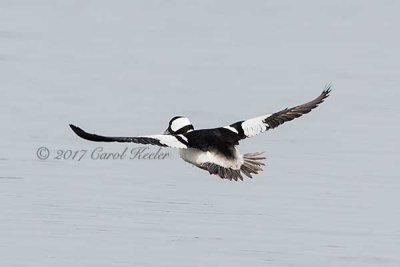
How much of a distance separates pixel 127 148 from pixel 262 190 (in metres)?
2.45

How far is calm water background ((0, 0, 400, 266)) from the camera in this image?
11.9 meters

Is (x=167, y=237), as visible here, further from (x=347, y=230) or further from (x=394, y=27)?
(x=394, y=27)

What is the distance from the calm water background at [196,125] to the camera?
11945 mm

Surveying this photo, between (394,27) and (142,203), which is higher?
(394,27)

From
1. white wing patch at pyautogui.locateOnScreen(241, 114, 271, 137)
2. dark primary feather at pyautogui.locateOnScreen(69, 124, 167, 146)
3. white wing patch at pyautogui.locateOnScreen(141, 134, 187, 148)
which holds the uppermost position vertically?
white wing patch at pyautogui.locateOnScreen(241, 114, 271, 137)

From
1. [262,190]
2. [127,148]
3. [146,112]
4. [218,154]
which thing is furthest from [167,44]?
[218,154]

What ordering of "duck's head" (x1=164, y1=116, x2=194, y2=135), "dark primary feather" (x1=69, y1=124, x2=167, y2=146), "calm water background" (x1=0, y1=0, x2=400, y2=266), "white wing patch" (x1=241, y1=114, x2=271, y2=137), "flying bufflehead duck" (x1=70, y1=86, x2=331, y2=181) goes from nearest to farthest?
1. "dark primary feather" (x1=69, y1=124, x2=167, y2=146)
2. "calm water background" (x1=0, y1=0, x2=400, y2=266)
3. "flying bufflehead duck" (x1=70, y1=86, x2=331, y2=181)
4. "white wing patch" (x1=241, y1=114, x2=271, y2=137)
5. "duck's head" (x1=164, y1=116, x2=194, y2=135)

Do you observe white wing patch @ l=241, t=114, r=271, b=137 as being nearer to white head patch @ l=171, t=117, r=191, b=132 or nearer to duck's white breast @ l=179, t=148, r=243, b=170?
duck's white breast @ l=179, t=148, r=243, b=170

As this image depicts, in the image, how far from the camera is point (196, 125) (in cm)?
1727

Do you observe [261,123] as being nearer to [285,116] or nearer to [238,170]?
[285,116]

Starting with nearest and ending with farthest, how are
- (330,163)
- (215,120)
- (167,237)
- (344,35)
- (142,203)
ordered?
(167,237), (142,203), (330,163), (215,120), (344,35)

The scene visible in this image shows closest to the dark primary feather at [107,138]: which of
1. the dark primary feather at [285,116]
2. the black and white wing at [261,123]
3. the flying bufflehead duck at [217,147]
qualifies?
the flying bufflehead duck at [217,147]

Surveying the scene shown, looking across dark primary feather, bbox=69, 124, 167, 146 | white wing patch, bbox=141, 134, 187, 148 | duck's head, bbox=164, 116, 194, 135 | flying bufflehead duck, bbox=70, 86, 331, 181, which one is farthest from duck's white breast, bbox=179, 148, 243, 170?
duck's head, bbox=164, 116, 194, 135

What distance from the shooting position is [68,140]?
15969 mm
